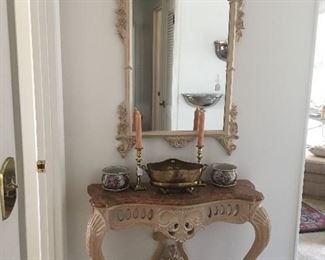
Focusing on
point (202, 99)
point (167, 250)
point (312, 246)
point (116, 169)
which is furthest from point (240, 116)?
point (312, 246)

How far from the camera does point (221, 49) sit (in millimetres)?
1898

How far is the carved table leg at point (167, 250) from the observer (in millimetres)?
1962

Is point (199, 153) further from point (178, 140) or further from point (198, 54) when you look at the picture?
point (198, 54)

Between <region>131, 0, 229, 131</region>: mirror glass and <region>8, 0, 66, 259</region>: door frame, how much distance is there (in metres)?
0.40

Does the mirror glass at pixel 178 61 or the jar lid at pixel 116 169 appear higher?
the mirror glass at pixel 178 61

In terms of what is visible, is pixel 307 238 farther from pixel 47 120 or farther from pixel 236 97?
pixel 47 120

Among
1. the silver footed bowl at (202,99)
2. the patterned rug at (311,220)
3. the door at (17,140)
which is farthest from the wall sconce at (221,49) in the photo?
Answer: the patterned rug at (311,220)

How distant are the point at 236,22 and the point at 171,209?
1.00 metres

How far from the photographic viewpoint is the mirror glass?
182cm

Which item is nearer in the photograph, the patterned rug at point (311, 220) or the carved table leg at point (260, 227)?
the carved table leg at point (260, 227)

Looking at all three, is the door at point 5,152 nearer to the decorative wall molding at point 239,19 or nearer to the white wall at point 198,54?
the white wall at point 198,54

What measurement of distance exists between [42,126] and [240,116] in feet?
3.39

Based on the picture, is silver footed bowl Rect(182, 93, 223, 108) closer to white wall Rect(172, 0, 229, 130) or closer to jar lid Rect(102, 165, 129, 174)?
white wall Rect(172, 0, 229, 130)

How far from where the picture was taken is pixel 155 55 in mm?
1851
